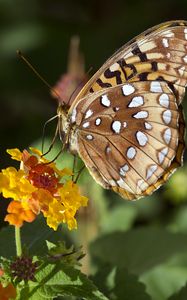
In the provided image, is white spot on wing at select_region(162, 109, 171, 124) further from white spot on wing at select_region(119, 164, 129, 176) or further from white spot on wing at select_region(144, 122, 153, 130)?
white spot on wing at select_region(119, 164, 129, 176)

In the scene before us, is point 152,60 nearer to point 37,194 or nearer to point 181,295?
point 37,194

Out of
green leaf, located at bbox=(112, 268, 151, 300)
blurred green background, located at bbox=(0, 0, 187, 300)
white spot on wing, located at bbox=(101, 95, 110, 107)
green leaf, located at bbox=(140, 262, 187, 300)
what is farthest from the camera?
blurred green background, located at bbox=(0, 0, 187, 300)

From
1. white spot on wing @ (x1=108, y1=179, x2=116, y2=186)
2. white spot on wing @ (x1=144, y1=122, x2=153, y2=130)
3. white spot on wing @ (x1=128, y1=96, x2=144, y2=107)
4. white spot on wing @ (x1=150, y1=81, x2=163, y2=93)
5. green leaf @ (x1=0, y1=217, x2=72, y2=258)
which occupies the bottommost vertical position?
green leaf @ (x1=0, y1=217, x2=72, y2=258)

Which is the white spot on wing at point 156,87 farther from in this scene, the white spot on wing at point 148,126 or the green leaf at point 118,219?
the green leaf at point 118,219

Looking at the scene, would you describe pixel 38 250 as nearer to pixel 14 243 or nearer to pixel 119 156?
pixel 14 243

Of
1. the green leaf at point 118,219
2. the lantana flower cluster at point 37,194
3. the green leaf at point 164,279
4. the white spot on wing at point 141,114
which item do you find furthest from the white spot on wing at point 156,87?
the green leaf at point 118,219

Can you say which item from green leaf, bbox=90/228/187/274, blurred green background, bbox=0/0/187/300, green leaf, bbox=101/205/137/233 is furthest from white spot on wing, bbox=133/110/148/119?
blurred green background, bbox=0/0/187/300
